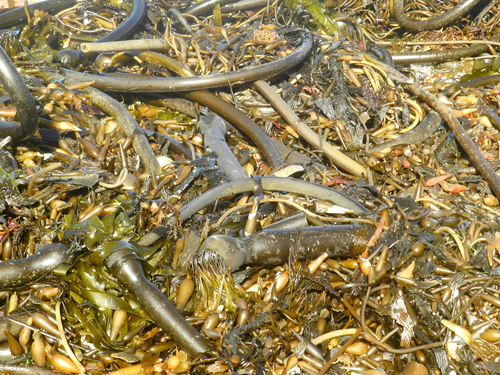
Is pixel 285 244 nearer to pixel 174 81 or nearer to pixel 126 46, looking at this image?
pixel 174 81

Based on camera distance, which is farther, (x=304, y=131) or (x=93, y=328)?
(x=304, y=131)

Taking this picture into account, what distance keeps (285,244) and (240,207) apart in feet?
1.49

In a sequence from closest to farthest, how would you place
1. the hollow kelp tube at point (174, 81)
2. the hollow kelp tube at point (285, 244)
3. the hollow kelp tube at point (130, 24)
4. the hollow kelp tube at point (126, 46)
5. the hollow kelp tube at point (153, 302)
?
the hollow kelp tube at point (153, 302) → the hollow kelp tube at point (285, 244) → the hollow kelp tube at point (174, 81) → the hollow kelp tube at point (126, 46) → the hollow kelp tube at point (130, 24)

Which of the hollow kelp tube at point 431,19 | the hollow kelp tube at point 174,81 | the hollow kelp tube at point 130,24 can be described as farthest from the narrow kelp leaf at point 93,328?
the hollow kelp tube at point 431,19

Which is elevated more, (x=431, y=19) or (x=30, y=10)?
(x=30, y=10)

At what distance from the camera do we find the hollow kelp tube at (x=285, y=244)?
6.68 ft

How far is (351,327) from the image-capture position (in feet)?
6.68

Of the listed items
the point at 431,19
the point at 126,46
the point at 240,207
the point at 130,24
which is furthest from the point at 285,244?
the point at 431,19

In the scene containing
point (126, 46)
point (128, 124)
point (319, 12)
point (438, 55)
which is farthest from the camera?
point (319, 12)

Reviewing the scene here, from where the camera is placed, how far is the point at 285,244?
6.95 ft

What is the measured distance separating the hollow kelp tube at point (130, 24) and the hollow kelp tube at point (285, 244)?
3018mm

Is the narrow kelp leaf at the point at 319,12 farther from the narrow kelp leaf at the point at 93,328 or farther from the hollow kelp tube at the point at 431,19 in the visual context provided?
the narrow kelp leaf at the point at 93,328

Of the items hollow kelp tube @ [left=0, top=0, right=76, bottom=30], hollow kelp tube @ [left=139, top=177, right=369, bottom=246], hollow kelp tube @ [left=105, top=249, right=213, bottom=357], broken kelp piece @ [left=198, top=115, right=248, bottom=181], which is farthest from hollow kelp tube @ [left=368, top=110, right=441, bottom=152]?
hollow kelp tube @ [left=0, top=0, right=76, bottom=30]

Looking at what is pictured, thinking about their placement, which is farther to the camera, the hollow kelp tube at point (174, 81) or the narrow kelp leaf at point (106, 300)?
the hollow kelp tube at point (174, 81)
